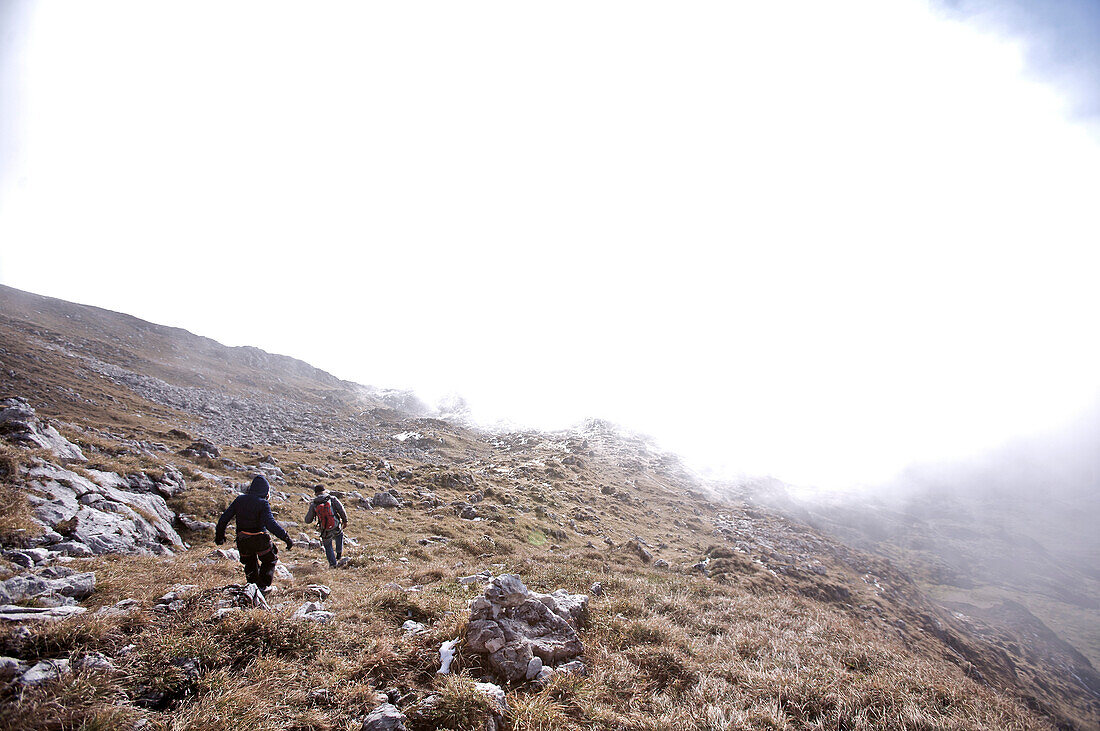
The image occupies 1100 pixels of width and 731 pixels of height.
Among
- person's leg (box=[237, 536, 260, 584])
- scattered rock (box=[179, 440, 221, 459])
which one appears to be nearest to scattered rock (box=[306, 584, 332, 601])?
person's leg (box=[237, 536, 260, 584])

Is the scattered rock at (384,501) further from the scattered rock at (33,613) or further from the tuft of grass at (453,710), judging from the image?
the tuft of grass at (453,710)

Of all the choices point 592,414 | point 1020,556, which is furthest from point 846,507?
point 592,414

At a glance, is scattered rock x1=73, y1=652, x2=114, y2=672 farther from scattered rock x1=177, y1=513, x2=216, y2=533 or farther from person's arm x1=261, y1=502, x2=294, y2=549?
scattered rock x1=177, y1=513, x2=216, y2=533

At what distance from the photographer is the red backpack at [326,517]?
13.5 meters

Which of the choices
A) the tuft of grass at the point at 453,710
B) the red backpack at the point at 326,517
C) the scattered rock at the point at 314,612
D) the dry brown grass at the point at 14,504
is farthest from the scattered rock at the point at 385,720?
the red backpack at the point at 326,517

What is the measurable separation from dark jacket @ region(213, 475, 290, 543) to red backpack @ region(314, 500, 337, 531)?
15.4ft

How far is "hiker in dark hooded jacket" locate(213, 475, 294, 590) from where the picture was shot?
8.80 meters

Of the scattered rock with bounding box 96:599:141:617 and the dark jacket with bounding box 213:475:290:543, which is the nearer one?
the scattered rock with bounding box 96:599:141:617

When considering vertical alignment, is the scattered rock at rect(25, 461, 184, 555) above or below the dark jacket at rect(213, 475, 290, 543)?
below

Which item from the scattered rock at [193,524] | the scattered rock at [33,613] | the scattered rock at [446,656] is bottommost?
the scattered rock at [193,524]

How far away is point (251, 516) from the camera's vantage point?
8.91 metres

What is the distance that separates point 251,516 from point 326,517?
16.8 feet

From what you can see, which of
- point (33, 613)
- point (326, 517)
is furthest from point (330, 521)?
point (33, 613)

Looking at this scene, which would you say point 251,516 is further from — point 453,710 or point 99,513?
point 453,710
